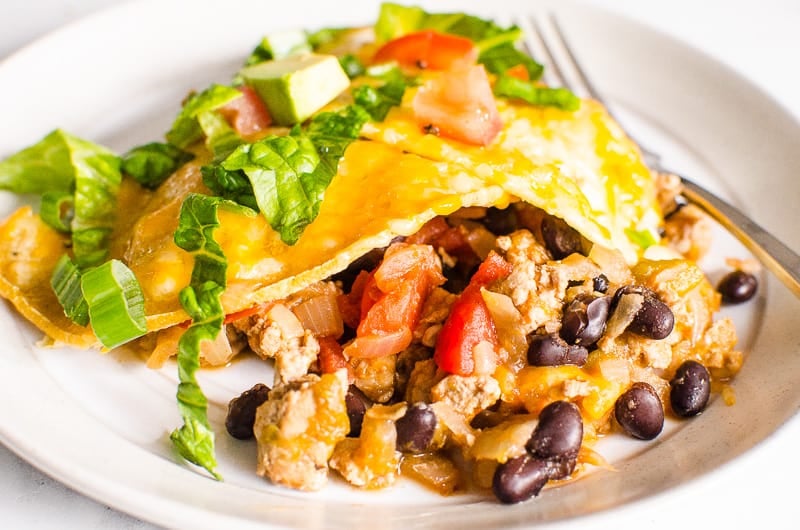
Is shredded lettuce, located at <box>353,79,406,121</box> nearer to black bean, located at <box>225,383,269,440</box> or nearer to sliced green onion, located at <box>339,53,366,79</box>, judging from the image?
sliced green onion, located at <box>339,53,366,79</box>

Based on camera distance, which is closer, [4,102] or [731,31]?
[4,102]

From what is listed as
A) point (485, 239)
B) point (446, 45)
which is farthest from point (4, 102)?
point (485, 239)

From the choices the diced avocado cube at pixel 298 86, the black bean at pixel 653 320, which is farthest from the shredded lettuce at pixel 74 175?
the black bean at pixel 653 320

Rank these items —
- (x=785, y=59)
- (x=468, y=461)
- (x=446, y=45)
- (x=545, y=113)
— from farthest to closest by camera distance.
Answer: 1. (x=785, y=59)
2. (x=446, y=45)
3. (x=545, y=113)
4. (x=468, y=461)

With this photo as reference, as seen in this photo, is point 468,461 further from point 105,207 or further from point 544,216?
point 105,207

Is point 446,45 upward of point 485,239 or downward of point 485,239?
upward

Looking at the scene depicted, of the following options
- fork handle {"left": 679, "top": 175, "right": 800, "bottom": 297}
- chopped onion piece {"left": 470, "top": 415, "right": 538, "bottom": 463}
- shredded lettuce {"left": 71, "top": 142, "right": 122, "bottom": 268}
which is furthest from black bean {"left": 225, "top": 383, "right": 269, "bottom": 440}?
fork handle {"left": 679, "top": 175, "right": 800, "bottom": 297}
